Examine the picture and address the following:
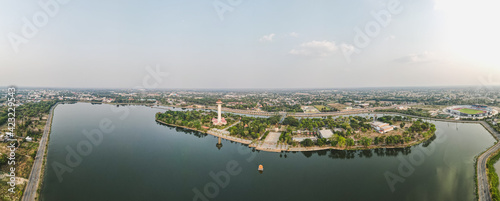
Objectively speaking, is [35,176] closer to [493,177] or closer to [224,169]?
[224,169]

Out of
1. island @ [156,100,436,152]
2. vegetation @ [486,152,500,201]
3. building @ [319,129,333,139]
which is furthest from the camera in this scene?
building @ [319,129,333,139]

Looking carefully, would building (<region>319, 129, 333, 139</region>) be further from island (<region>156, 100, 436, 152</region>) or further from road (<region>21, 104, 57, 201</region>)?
road (<region>21, 104, 57, 201</region>)

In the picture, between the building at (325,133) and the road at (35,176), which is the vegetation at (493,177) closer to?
the building at (325,133)

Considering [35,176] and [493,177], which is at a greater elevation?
[493,177]

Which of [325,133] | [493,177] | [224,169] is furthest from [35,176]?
[493,177]

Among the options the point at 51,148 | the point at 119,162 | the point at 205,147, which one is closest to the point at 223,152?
the point at 205,147

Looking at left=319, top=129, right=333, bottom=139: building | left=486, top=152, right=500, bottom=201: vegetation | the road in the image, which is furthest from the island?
the road

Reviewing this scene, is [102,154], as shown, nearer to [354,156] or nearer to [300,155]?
[300,155]

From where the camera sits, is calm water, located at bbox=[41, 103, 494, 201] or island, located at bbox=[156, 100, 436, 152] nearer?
calm water, located at bbox=[41, 103, 494, 201]
